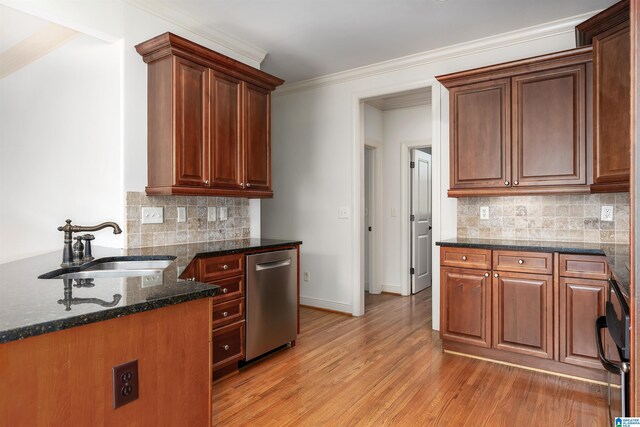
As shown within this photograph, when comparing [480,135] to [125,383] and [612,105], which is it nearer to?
[612,105]

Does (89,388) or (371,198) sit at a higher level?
(371,198)

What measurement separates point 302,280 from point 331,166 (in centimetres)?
145

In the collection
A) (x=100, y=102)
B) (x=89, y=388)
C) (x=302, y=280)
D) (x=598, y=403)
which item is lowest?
(x=598, y=403)

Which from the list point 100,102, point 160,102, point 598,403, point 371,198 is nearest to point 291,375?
point 598,403

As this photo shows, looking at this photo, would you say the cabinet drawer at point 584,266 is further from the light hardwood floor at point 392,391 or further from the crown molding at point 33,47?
the crown molding at point 33,47

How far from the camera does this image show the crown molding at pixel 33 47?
2851 millimetres

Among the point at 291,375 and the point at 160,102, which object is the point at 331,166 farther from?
the point at 291,375

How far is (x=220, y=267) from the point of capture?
263 cm

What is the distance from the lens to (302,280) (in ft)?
15.8

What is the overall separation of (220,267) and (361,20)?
2.25 meters

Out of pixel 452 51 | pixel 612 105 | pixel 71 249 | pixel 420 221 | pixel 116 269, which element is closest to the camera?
pixel 71 249

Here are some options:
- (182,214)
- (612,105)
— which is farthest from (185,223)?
(612,105)

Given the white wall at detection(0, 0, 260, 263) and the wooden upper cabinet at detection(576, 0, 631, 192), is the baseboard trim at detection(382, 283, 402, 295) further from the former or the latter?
the white wall at detection(0, 0, 260, 263)

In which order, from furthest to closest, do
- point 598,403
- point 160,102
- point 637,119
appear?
point 160,102 < point 598,403 < point 637,119
